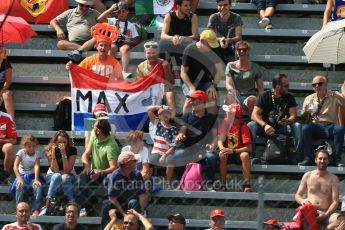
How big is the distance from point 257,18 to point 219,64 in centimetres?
179

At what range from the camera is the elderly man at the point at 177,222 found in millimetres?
15710

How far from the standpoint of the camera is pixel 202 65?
1900cm

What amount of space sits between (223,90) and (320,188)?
10.0 ft

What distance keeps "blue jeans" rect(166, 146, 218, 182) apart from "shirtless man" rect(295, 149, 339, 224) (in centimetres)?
121

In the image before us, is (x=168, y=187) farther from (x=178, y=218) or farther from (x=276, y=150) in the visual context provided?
(x=178, y=218)

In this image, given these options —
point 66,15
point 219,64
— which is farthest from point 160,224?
point 66,15

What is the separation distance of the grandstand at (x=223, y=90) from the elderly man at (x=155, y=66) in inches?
9.3

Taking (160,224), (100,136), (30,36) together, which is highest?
(30,36)

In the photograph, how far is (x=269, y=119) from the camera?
59.1ft

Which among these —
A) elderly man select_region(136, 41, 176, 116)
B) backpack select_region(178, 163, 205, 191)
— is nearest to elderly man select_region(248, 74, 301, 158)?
backpack select_region(178, 163, 205, 191)

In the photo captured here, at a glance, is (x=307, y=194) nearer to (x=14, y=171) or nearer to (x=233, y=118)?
(x=233, y=118)

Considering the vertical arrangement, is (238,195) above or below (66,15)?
below

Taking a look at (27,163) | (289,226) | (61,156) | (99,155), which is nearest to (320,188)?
(289,226)

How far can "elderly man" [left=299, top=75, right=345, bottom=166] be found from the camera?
17.8 metres
